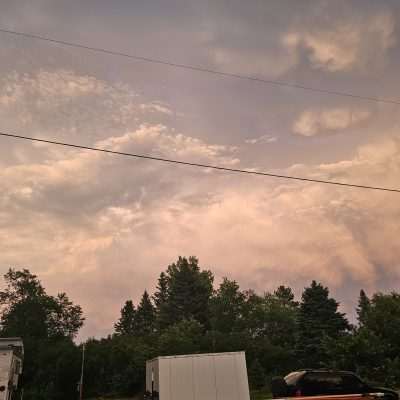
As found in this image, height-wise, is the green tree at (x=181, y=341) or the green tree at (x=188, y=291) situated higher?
the green tree at (x=188, y=291)

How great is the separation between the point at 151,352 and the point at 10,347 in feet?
112

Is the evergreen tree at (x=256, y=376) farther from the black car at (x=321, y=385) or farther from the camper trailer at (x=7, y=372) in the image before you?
the black car at (x=321, y=385)

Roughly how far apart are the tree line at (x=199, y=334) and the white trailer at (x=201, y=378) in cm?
751

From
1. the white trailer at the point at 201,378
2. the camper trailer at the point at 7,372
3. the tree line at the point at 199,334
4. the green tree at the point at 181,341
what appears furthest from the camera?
the green tree at the point at 181,341

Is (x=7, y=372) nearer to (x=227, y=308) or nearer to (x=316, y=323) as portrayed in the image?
(x=316, y=323)

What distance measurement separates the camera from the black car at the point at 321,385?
12562mm

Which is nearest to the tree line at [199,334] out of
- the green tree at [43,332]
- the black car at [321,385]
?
the green tree at [43,332]

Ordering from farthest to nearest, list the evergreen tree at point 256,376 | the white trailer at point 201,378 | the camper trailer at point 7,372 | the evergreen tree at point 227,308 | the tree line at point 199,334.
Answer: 1. the evergreen tree at point 227,308
2. the evergreen tree at point 256,376
3. the tree line at point 199,334
4. the white trailer at point 201,378
5. the camper trailer at point 7,372

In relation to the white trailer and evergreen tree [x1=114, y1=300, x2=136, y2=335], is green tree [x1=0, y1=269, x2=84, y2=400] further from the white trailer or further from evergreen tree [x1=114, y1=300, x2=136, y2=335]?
the white trailer

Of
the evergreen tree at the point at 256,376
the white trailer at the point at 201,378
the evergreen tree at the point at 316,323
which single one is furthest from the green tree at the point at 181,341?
the white trailer at the point at 201,378

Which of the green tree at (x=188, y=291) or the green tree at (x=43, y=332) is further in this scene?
the green tree at (x=188, y=291)

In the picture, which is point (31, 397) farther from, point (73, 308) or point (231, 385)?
point (73, 308)

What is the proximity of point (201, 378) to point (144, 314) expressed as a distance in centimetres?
8347

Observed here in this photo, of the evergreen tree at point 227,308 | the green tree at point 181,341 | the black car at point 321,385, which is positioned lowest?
the black car at point 321,385
